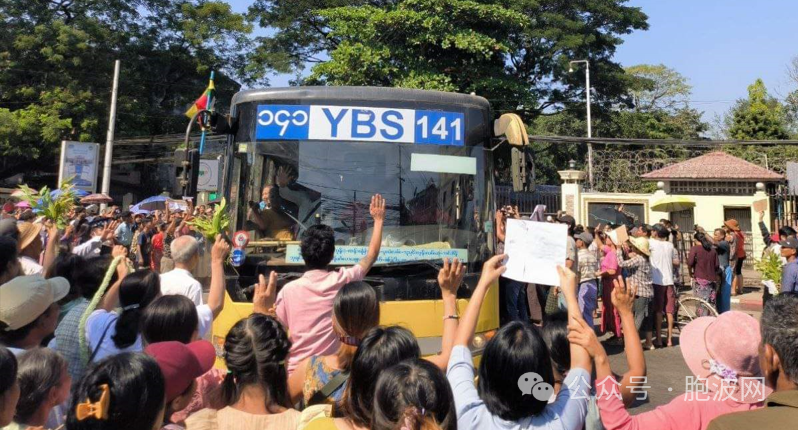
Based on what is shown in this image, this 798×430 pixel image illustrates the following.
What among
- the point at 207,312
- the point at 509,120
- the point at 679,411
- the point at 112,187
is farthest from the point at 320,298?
the point at 112,187

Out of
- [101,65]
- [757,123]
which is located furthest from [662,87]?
[101,65]

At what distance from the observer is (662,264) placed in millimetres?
9211

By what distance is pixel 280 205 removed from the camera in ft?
17.3

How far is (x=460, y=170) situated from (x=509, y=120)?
0.69 meters

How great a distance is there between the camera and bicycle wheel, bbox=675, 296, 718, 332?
367 inches

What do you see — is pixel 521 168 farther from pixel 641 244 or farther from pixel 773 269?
pixel 773 269

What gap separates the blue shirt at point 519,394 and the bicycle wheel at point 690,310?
773 cm

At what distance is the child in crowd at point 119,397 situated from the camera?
6.01 ft

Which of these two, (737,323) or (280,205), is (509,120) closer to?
(280,205)

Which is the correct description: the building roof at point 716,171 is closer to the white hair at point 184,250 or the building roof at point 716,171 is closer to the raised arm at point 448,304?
the white hair at point 184,250

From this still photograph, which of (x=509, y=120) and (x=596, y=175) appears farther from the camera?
(x=596, y=175)

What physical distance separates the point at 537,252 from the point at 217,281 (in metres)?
1.93

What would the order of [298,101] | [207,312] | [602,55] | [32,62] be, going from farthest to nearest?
[602,55] < [32,62] < [298,101] < [207,312]

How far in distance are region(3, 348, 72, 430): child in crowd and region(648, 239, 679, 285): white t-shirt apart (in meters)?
8.51
